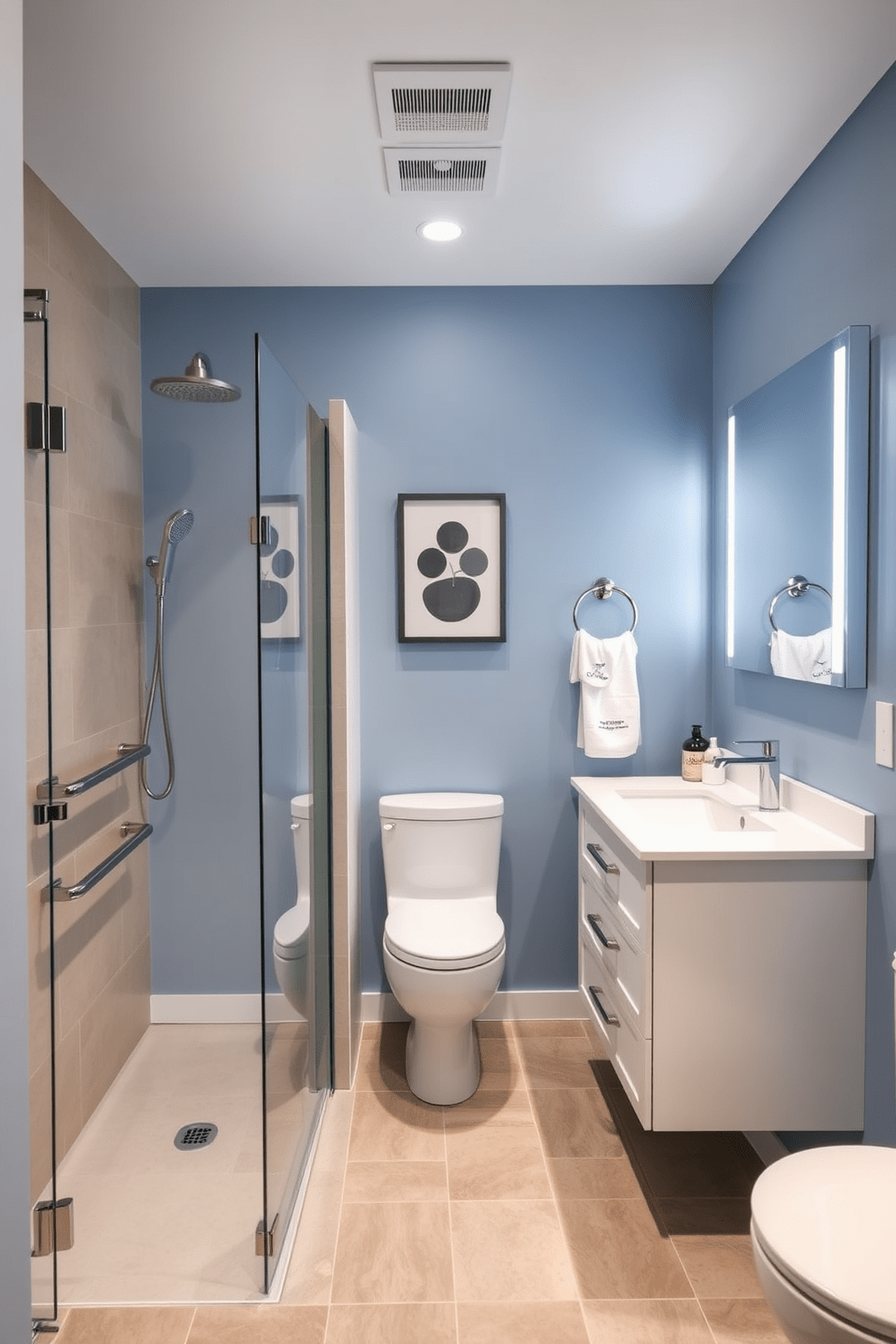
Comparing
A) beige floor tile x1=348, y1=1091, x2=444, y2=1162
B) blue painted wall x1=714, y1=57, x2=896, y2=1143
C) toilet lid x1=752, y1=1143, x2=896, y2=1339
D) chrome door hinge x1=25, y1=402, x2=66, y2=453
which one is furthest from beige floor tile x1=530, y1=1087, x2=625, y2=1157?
chrome door hinge x1=25, y1=402, x2=66, y2=453

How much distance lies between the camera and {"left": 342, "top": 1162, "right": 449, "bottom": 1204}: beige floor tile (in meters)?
2.12

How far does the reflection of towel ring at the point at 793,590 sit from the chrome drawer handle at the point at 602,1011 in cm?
111

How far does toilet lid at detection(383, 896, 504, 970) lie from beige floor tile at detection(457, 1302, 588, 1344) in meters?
0.78

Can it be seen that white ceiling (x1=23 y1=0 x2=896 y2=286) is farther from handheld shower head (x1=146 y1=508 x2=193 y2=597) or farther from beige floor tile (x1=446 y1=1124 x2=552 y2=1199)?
beige floor tile (x1=446 y1=1124 x2=552 y2=1199)

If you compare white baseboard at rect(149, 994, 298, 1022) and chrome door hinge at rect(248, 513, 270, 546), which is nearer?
chrome door hinge at rect(248, 513, 270, 546)

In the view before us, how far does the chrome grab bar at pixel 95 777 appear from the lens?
64.2 inches

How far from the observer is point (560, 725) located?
3014mm

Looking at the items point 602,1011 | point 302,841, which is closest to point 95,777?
point 302,841

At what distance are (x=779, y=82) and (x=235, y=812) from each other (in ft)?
6.42

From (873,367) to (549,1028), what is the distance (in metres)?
2.26

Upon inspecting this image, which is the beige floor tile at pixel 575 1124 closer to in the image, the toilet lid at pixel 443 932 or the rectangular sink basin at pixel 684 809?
the toilet lid at pixel 443 932

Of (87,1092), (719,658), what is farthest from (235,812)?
(719,658)

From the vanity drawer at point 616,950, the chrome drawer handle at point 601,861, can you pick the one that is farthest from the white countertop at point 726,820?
the vanity drawer at point 616,950

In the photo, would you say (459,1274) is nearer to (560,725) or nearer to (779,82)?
(560,725)
